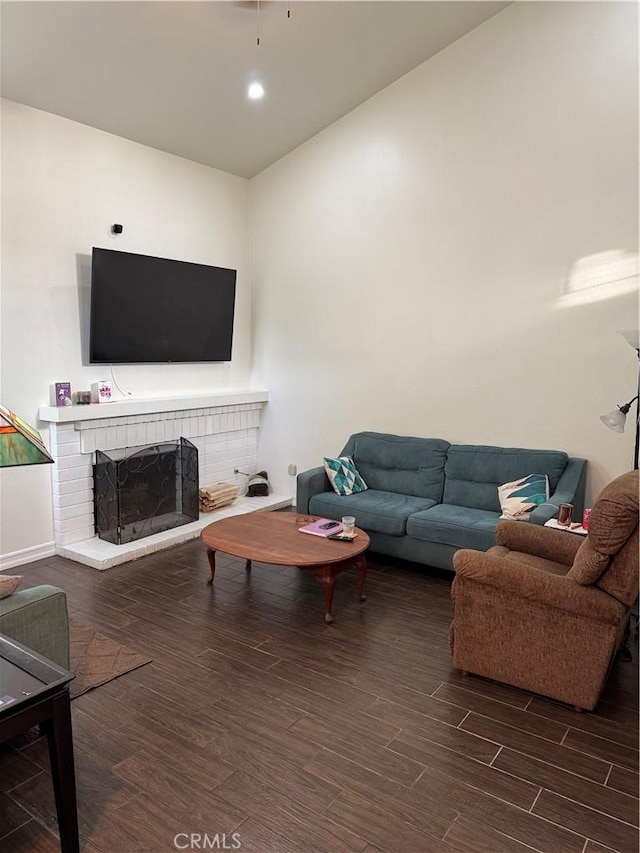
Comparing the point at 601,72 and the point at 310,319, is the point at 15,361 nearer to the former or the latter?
the point at 310,319

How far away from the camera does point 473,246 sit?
14.7 feet

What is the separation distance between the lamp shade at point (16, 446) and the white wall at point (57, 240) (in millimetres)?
2772

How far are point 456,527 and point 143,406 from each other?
2.65 metres

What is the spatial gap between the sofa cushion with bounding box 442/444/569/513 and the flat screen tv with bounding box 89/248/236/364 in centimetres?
247

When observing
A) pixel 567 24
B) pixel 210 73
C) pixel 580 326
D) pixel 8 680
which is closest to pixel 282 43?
pixel 210 73

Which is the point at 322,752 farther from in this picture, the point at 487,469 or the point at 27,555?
the point at 27,555

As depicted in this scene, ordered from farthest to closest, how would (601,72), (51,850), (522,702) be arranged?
1. (601,72)
2. (522,702)
3. (51,850)

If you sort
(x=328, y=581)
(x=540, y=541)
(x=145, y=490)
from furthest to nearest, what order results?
(x=145, y=490), (x=328, y=581), (x=540, y=541)

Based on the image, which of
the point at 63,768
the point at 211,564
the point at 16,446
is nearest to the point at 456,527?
the point at 211,564

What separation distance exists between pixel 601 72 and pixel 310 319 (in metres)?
2.87

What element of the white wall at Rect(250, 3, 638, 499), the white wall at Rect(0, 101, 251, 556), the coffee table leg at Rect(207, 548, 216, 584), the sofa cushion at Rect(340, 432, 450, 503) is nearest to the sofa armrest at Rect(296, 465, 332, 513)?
the sofa cushion at Rect(340, 432, 450, 503)

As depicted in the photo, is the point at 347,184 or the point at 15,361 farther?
the point at 347,184

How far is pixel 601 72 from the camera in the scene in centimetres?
384

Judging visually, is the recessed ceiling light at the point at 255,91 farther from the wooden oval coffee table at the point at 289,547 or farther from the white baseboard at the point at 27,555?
the white baseboard at the point at 27,555
